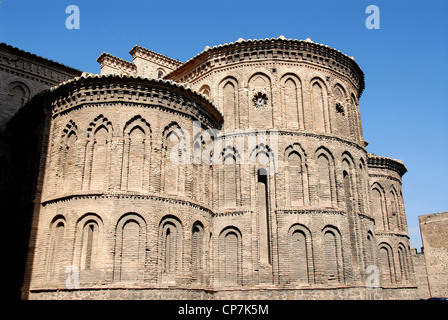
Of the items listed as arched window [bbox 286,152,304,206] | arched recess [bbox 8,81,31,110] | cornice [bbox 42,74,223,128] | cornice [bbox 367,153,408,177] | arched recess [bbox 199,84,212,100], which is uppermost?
arched recess [bbox 8,81,31,110]

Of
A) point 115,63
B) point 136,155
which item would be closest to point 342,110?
point 136,155

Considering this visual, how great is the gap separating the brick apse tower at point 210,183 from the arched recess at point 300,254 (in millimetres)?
35

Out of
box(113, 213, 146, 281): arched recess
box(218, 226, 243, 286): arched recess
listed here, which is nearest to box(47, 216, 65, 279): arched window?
box(113, 213, 146, 281): arched recess

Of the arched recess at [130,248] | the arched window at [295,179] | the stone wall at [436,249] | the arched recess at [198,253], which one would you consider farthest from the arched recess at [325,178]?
the stone wall at [436,249]

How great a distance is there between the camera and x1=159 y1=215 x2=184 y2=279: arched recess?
12742 millimetres

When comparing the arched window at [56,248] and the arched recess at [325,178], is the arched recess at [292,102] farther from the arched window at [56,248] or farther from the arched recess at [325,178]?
the arched window at [56,248]

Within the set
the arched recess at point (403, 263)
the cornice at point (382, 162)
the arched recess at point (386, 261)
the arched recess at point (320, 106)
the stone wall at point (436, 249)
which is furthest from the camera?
the stone wall at point (436, 249)

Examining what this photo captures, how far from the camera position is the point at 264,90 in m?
16.0

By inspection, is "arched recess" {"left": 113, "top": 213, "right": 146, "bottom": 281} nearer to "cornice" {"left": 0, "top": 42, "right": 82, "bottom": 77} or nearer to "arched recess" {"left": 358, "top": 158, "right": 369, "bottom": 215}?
"arched recess" {"left": 358, "top": 158, "right": 369, "bottom": 215}

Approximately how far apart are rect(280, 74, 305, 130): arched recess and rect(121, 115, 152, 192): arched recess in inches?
204

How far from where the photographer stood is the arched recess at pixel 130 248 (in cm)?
1208

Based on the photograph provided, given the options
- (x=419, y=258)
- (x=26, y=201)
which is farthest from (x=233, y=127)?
(x=419, y=258)
